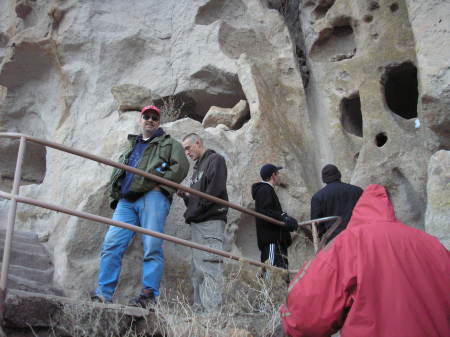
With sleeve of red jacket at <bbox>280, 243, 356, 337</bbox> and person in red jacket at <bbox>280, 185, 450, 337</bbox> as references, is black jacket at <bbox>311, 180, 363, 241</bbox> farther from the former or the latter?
sleeve of red jacket at <bbox>280, 243, 356, 337</bbox>

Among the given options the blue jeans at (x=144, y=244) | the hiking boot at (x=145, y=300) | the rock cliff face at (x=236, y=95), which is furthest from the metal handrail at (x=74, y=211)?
the rock cliff face at (x=236, y=95)

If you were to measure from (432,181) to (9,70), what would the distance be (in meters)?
7.46

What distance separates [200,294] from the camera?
4.65 metres

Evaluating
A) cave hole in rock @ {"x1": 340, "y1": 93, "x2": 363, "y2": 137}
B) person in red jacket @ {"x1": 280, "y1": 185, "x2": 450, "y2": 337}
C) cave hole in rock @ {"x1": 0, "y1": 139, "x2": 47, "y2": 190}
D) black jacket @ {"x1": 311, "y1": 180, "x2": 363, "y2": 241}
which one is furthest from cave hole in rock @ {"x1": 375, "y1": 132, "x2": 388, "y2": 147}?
cave hole in rock @ {"x1": 0, "y1": 139, "x2": 47, "y2": 190}

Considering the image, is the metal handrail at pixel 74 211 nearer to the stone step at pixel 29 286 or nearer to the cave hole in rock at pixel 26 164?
the stone step at pixel 29 286

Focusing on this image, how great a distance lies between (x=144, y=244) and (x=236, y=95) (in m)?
5.26

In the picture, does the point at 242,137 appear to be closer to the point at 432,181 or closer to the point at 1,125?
the point at 432,181

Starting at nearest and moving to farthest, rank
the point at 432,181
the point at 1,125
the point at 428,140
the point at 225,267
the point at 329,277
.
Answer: the point at 329,277 → the point at 225,267 → the point at 432,181 → the point at 428,140 → the point at 1,125

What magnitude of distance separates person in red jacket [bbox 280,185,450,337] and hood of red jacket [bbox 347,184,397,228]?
0.25 feet

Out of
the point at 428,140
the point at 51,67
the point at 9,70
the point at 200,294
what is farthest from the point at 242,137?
the point at 9,70

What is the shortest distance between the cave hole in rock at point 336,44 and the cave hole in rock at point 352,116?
80cm

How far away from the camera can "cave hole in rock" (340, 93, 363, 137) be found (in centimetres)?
904

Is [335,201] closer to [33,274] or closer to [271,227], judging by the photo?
[271,227]

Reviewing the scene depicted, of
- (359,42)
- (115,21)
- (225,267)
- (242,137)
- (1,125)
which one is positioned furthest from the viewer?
(1,125)
